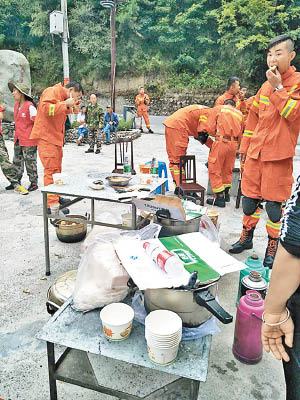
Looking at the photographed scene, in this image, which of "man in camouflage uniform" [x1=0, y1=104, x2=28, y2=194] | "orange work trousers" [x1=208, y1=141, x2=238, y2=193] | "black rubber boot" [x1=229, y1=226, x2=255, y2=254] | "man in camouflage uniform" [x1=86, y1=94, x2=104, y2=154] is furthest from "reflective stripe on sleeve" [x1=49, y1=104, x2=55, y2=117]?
"man in camouflage uniform" [x1=86, y1=94, x2=104, y2=154]

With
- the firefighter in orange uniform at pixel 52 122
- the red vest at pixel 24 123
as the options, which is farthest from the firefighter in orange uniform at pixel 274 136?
the red vest at pixel 24 123

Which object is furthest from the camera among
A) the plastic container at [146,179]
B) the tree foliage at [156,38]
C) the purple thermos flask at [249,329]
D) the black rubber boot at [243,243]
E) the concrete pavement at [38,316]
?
the tree foliage at [156,38]

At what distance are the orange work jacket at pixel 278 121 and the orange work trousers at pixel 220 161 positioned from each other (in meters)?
1.66

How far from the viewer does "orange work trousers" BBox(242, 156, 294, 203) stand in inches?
115

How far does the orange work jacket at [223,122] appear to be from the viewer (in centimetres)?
459

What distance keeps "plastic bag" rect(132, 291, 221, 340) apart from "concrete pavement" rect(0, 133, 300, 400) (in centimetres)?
50

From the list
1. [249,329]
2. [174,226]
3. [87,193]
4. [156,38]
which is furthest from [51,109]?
[156,38]

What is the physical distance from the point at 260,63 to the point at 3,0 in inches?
732

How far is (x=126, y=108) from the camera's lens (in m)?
14.2

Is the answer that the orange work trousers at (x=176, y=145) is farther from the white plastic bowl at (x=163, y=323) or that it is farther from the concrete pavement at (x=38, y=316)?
the white plastic bowl at (x=163, y=323)

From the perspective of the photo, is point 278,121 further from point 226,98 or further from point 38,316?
point 226,98

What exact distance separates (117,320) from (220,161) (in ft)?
12.4

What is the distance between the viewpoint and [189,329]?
Answer: 137 centimetres

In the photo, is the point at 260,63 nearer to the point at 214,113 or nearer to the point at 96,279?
the point at 214,113
